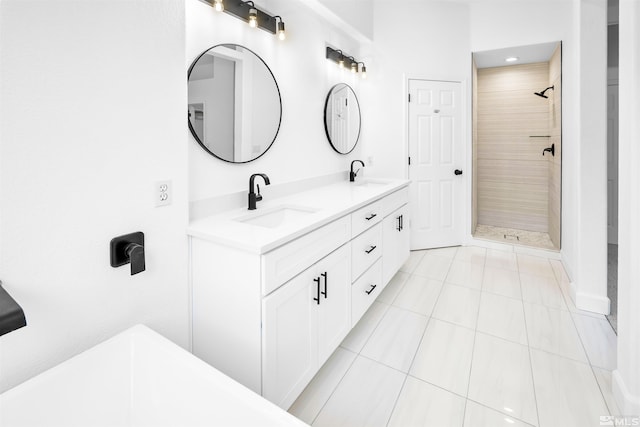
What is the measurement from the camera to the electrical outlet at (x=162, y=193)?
1.38 m

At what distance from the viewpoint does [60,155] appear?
1.07 metres

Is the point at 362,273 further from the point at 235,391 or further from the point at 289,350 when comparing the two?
the point at 235,391

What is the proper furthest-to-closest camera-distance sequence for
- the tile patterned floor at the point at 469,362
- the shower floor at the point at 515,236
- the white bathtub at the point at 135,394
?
the shower floor at the point at 515,236, the tile patterned floor at the point at 469,362, the white bathtub at the point at 135,394

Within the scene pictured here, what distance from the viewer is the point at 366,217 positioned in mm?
2242

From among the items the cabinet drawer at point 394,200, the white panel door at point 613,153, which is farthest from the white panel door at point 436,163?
the white panel door at point 613,153

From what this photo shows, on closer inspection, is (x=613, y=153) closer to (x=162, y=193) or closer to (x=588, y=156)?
(x=588, y=156)

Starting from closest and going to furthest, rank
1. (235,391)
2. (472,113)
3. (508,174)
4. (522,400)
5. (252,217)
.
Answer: (235,391) < (522,400) < (252,217) < (472,113) < (508,174)

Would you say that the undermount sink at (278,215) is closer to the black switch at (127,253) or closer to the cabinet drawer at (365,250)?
the cabinet drawer at (365,250)

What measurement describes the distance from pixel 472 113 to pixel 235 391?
405 cm

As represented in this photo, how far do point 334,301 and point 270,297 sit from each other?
61 centimetres

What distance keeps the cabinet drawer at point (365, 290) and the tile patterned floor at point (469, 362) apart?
0.62 ft

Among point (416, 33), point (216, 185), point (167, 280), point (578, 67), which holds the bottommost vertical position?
point (167, 280)

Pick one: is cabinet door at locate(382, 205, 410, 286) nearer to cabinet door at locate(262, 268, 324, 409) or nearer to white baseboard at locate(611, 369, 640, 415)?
cabinet door at locate(262, 268, 324, 409)

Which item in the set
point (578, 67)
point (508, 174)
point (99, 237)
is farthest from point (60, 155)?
point (508, 174)
